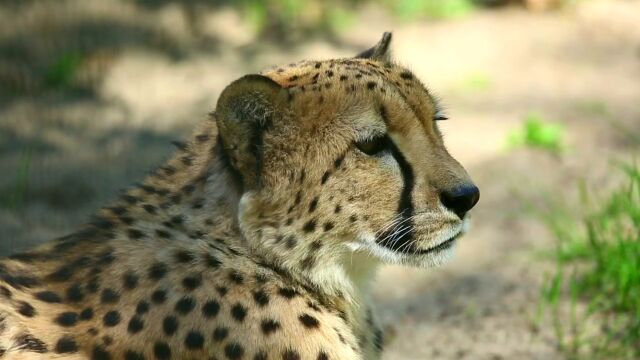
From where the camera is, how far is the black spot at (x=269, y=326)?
8.94ft

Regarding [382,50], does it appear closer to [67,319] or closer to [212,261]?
[212,261]

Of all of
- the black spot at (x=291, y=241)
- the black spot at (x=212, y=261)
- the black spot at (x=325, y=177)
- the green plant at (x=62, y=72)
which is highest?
the black spot at (x=325, y=177)

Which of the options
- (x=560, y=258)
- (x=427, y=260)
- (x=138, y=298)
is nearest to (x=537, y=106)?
(x=560, y=258)

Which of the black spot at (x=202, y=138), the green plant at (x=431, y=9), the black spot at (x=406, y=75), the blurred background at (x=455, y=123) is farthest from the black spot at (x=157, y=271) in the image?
the green plant at (x=431, y=9)

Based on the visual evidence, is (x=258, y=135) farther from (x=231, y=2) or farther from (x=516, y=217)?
(x=231, y=2)

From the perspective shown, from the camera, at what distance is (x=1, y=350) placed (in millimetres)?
2561

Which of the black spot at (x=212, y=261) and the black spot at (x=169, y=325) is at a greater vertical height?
the black spot at (x=212, y=261)

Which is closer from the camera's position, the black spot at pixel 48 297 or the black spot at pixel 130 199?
the black spot at pixel 48 297

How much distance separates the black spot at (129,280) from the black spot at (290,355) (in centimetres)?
43

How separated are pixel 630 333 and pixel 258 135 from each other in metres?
1.88

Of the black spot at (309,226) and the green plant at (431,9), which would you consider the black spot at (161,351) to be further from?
the green plant at (431,9)

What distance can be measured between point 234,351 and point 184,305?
0.58 feet

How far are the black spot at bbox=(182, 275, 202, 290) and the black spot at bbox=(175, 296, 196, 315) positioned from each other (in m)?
0.04

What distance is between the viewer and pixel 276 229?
284 cm
